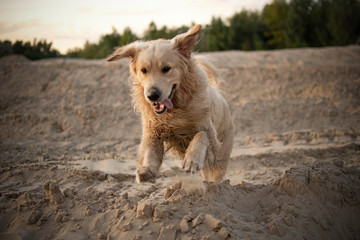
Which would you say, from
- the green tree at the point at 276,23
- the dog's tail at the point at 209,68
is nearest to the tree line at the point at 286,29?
the green tree at the point at 276,23

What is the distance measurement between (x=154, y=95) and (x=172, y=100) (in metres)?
0.46

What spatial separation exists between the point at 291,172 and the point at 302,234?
33.3 inches

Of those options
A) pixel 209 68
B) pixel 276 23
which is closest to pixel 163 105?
pixel 209 68

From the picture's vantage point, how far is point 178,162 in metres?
6.46

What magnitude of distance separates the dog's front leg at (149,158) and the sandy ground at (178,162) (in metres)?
0.32

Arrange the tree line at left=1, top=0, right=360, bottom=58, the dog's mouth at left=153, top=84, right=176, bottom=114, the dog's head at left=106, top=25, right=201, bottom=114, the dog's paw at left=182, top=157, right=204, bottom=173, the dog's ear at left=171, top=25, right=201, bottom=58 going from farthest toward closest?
the tree line at left=1, top=0, right=360, bottom=58 < the dog's ear at left=171, top=25, right=201, bottom=58 < the dog's mouth at left=153, top=84, right=176, bottom=114 < the dog's head at left=106, top=25, right=201, bottom=114 < the dog's paw at left=182, top=157, right=204, bottom=173

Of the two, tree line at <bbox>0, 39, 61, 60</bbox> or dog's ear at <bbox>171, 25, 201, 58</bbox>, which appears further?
tree line at <bbox>0, 39, 61, 60</bbox>

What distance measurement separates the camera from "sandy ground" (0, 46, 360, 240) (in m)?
3.15

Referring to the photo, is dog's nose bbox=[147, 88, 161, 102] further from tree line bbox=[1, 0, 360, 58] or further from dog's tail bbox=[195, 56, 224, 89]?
tree line bbox=[1, 0, 360, 58]

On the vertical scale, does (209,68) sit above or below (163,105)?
above

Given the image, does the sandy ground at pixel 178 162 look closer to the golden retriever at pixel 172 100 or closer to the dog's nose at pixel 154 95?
the golden retriever at pixel 172 100

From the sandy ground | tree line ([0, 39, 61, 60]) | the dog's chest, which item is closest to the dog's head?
the dog's chest

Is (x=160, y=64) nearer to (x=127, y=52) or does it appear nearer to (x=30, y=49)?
(x=127, y=52)

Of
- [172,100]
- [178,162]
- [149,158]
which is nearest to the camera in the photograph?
[149,158]
